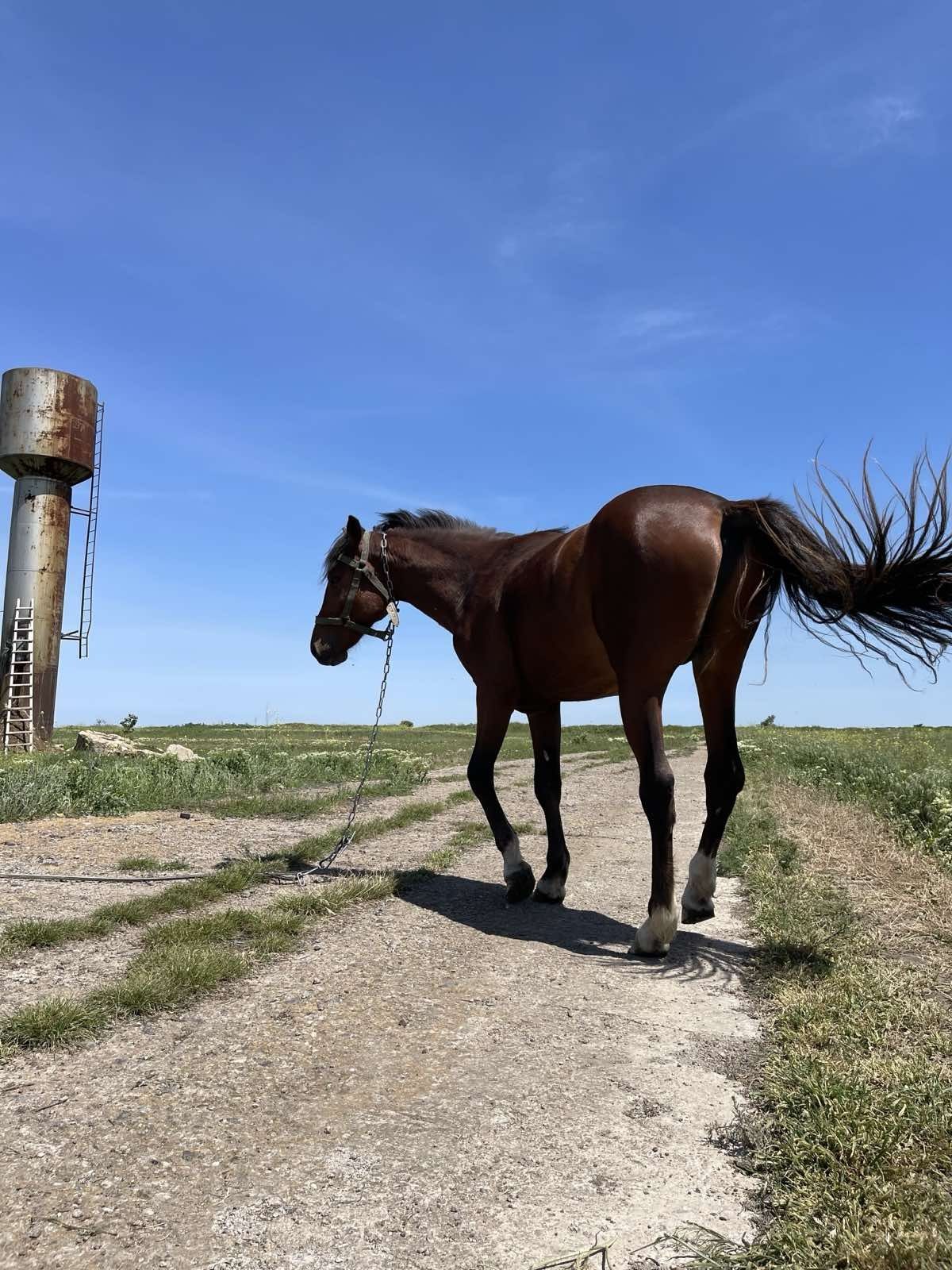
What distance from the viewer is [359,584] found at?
310 inches

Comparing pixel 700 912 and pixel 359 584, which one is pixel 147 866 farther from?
pixel 700 912

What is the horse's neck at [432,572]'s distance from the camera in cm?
752

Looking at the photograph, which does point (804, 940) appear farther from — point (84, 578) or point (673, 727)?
point (673, 727)

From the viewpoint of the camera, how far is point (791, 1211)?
2363 millimetres

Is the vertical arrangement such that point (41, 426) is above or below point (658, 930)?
above

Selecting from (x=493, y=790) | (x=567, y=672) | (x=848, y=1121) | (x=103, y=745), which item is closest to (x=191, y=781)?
(x=493, y=790)

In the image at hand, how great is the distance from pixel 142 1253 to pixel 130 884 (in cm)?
491

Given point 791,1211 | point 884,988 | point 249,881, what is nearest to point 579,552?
point 884,988

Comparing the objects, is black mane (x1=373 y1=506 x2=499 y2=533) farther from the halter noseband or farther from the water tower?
the water tower

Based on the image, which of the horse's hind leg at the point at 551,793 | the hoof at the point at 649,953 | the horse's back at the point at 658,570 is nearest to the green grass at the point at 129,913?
the horse's hind leg at the point at 551,793

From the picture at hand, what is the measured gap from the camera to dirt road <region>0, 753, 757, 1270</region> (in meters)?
2.33

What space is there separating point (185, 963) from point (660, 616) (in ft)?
11.5

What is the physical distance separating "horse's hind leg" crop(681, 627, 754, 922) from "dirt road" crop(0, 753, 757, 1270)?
0.92 m

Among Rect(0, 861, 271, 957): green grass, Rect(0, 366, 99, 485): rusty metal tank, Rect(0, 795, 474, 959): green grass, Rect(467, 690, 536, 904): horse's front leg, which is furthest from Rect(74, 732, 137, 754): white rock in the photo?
Rect(467, 690, 536, 904): horse's front leg
